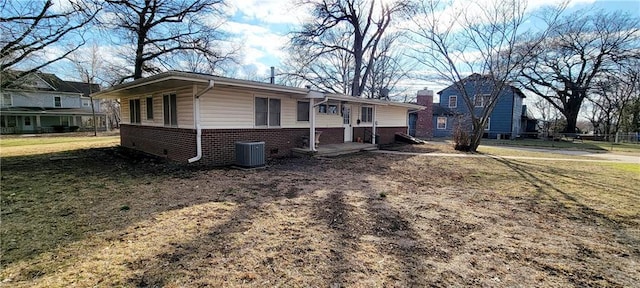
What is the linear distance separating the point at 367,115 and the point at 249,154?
8853mm

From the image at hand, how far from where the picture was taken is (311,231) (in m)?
3.96

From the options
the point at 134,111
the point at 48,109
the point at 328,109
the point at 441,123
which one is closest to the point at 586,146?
the point at 441,123

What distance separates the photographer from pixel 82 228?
12.7 feet

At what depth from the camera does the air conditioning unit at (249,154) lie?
28.7 feet

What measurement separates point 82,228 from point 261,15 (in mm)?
13356

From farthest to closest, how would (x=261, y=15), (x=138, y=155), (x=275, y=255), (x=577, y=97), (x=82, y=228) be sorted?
(x=577, y=97) → (x=261, y=15) → (x=138, y=155) → (x=82, y=228) → (x=275, y=255)

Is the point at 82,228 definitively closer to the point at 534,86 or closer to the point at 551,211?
the point at 551,211

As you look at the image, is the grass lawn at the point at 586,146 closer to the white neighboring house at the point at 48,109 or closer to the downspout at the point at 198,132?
the downspout at the point at 198,132

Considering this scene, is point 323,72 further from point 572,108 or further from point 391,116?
point 572,108

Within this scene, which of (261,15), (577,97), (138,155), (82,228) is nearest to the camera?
(82,228)

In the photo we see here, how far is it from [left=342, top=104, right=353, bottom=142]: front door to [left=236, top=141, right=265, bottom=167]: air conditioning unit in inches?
246

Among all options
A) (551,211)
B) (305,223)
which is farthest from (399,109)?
(305,223)

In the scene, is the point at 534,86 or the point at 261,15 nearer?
the point at 261,15

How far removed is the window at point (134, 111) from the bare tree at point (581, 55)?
2478 cm
